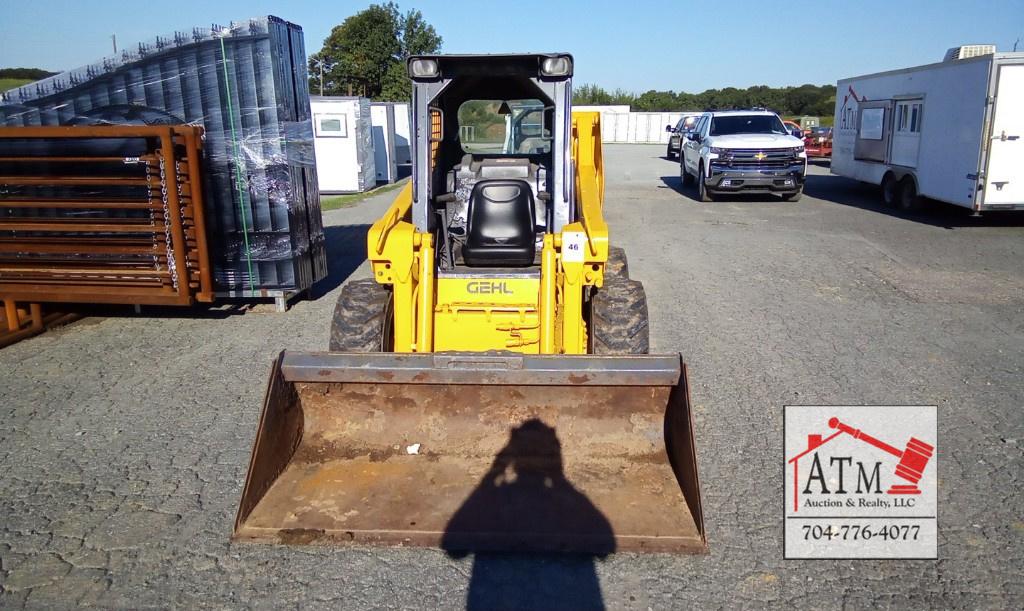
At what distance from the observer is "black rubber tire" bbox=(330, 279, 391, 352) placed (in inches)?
197

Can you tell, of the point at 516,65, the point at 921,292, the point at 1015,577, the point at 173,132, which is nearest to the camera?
the point at 1015,577

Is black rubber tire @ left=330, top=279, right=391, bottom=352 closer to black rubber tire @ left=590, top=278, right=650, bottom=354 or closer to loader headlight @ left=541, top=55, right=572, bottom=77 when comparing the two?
black rubber tire @ left=590, top=278, right=650, bottom=354

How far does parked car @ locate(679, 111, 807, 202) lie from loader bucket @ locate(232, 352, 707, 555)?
1381 centimetres

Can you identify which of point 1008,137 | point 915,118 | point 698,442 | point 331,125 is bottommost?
point 698,442

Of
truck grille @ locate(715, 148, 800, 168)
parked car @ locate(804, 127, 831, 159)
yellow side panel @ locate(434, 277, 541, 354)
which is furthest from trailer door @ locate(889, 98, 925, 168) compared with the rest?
parked car @ locate(804, 127, 831, 159)

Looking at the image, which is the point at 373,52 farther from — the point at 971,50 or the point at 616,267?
the point at 616,267

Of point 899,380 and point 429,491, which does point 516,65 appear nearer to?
point 429,491

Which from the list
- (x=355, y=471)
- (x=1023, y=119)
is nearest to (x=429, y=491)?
(x=355, y=471)

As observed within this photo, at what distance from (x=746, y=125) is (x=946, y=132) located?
4.87 m

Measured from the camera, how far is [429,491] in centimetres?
388

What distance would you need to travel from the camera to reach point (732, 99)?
257ft

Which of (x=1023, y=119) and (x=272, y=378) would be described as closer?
(x=272, y=378)

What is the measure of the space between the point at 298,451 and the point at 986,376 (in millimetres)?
5353

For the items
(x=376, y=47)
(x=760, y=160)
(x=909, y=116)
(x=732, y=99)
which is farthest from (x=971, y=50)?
(x=732, y=99)
